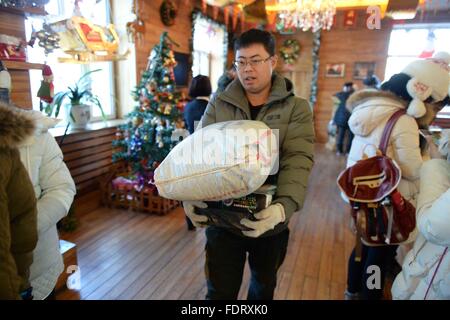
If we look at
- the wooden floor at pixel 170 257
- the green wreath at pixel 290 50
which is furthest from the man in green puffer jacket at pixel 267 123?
the green wreath at pixel 290 50

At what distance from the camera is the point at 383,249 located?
1.39 meters

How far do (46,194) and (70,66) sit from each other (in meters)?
1.26

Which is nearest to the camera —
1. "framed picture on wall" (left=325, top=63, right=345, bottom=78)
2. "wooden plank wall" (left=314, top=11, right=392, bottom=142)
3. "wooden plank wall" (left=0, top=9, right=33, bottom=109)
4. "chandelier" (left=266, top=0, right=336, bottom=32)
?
"wooden plank wall" (left=0, top=9, right=33, bottom=109)

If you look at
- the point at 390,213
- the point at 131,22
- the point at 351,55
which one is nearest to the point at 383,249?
the point at 390,213

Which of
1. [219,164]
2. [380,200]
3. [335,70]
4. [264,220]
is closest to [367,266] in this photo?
[380,200]

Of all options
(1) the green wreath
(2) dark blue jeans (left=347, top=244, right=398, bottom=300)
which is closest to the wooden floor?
(2) dark blue jeans (left=347, top=244, right=398, bottom=300)

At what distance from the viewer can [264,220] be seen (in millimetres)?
761

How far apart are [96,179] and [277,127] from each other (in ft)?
6.13

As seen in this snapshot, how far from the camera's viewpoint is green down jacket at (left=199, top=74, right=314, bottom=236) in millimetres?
862

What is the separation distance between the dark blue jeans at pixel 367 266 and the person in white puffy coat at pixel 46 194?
4.52 feet

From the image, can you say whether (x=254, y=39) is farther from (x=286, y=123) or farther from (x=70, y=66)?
(x=70, y=66)

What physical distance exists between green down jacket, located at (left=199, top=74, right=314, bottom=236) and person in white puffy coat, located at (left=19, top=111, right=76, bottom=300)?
1.45 feet

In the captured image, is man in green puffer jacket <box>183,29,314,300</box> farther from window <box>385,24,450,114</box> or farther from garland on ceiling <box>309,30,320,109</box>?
garland on ceiling <box>309,30,320,109</box>

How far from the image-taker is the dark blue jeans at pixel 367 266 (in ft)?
4.57
